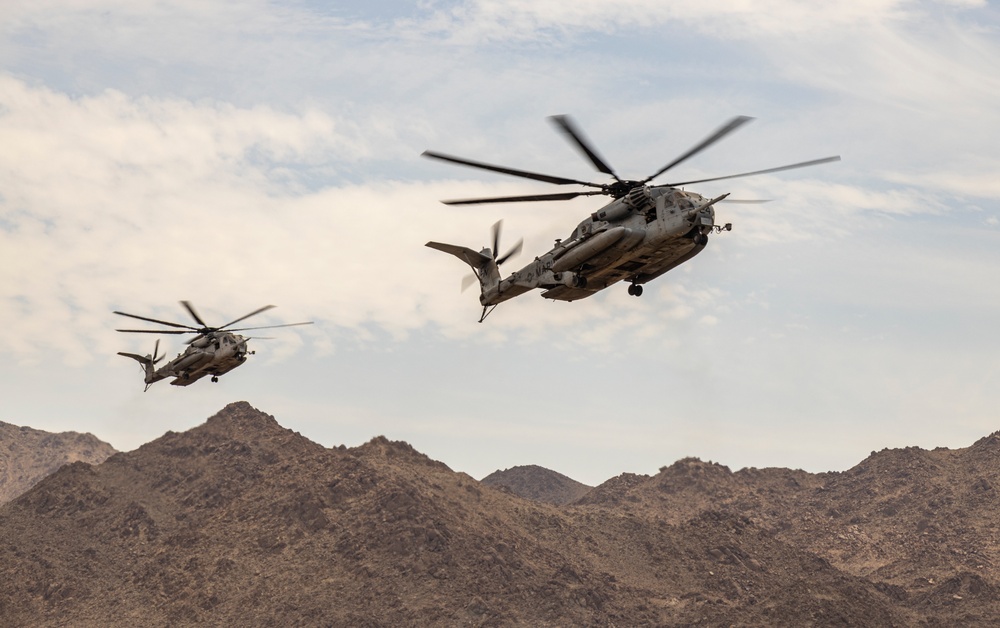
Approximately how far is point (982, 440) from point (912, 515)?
21.0m

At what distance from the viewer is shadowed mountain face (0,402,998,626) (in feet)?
322

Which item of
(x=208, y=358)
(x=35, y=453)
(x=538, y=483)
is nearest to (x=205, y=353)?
(x=208, y=358)

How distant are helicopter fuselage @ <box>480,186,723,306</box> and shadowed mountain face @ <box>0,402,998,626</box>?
63.1 metres

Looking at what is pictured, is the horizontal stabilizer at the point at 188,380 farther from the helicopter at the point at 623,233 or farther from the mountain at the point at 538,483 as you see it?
the mountain at the point at 538,483

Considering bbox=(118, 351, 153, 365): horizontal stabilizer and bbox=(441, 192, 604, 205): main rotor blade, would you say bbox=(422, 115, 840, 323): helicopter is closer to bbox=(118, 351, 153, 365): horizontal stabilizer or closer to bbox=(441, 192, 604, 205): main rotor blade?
bbox=(441, 192, 604, 205): main rotor blade

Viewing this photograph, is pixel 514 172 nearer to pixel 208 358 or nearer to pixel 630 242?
pixel 630 242

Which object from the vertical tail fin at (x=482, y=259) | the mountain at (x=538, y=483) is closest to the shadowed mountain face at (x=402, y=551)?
the mountain at (x=538, y=483)

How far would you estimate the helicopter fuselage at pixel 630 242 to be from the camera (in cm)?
3381

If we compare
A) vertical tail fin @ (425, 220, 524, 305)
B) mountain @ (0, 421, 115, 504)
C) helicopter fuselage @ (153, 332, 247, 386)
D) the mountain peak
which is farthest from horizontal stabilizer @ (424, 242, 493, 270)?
mountain @ (0, 421, 115, 504)

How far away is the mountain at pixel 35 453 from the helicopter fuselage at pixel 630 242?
527 ft

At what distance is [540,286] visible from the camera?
39.4m

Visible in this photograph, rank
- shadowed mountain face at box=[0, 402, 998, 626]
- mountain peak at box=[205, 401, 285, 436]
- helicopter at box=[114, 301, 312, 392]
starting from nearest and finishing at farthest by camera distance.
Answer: helicopter at box=[114, 301, 312, 392] < shadowed mountain face at box=[0, 402, 998, 626] < mountain peak at box=[205, 401, 285, 436]

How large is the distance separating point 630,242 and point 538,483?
141054 millimetres

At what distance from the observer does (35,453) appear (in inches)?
7466
